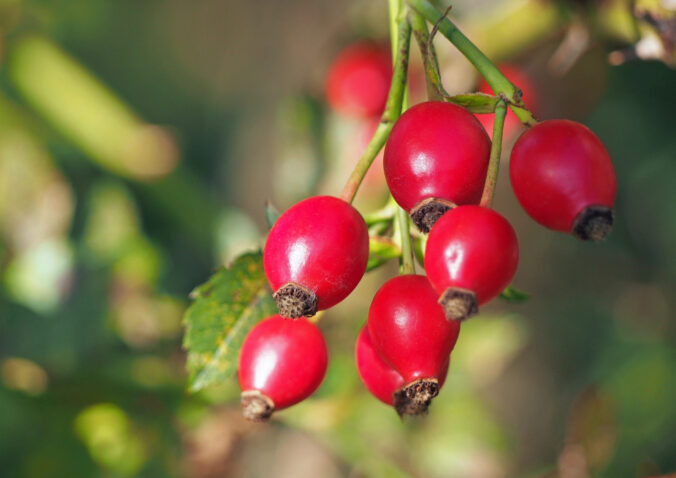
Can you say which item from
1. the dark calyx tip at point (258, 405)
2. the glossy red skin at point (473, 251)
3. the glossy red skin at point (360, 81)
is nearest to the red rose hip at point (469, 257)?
the glossy red skin at point (473, 251)

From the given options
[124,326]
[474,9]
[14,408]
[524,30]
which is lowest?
[14,408]

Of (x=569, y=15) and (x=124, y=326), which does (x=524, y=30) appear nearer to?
(x=569, y=15)

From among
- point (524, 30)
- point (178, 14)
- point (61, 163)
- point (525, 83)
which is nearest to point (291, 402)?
point (525, 83)

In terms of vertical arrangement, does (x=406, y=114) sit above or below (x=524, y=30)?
below

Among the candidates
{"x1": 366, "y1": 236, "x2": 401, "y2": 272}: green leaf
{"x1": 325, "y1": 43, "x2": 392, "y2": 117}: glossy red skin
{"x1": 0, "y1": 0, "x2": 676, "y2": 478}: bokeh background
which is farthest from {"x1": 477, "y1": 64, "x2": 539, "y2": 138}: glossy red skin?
{"x1": 366, "y1": 236, "x2": 401, "y2": 272}: green leaf

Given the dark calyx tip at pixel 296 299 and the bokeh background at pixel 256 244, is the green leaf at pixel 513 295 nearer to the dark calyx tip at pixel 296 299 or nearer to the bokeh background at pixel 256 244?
the dark calyx tip at pixel 296 299

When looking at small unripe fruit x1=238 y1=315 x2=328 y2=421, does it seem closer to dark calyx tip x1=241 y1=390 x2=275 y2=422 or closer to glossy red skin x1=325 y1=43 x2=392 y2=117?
dark calyx tip x1=241 y1=390 x2=275 y2=422
